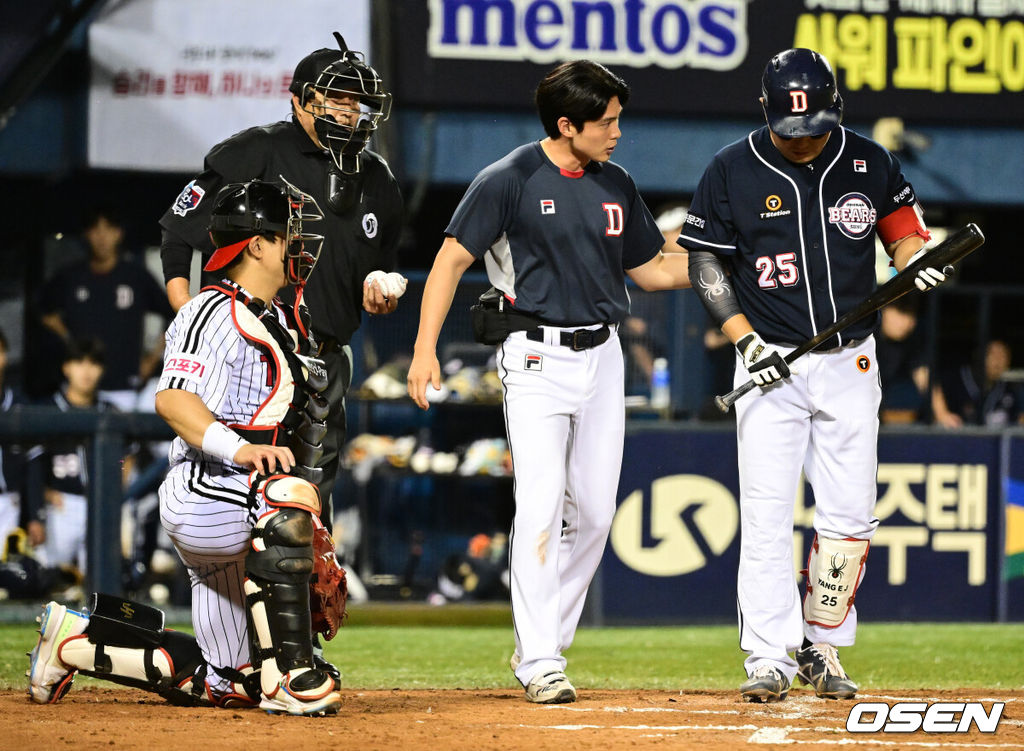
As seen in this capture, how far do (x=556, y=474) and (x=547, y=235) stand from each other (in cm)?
79

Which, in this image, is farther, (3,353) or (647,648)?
(3,353)

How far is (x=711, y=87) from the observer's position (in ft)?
36.0

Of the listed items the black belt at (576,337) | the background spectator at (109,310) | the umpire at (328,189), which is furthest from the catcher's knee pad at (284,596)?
the background spectator at (109,310)

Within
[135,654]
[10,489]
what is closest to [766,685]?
[135,654]

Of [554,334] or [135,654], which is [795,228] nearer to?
[554,334]

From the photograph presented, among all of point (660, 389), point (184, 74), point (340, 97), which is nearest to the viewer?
point (340, 97)

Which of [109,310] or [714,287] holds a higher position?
[714,287]

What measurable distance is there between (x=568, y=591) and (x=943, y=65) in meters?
7.33

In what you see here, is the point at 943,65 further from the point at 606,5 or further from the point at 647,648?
the point at 647,648

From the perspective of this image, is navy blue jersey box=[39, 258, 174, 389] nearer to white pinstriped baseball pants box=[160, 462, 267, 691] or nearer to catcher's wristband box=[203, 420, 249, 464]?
white pinstriped baseball pants box=[160, 462, 267, 691]

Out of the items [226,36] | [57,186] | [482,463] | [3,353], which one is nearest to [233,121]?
[226,36]

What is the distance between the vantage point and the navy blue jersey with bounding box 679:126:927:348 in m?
5.10

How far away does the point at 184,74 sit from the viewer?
10648mm

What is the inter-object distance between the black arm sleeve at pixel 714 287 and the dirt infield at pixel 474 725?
130 cm
